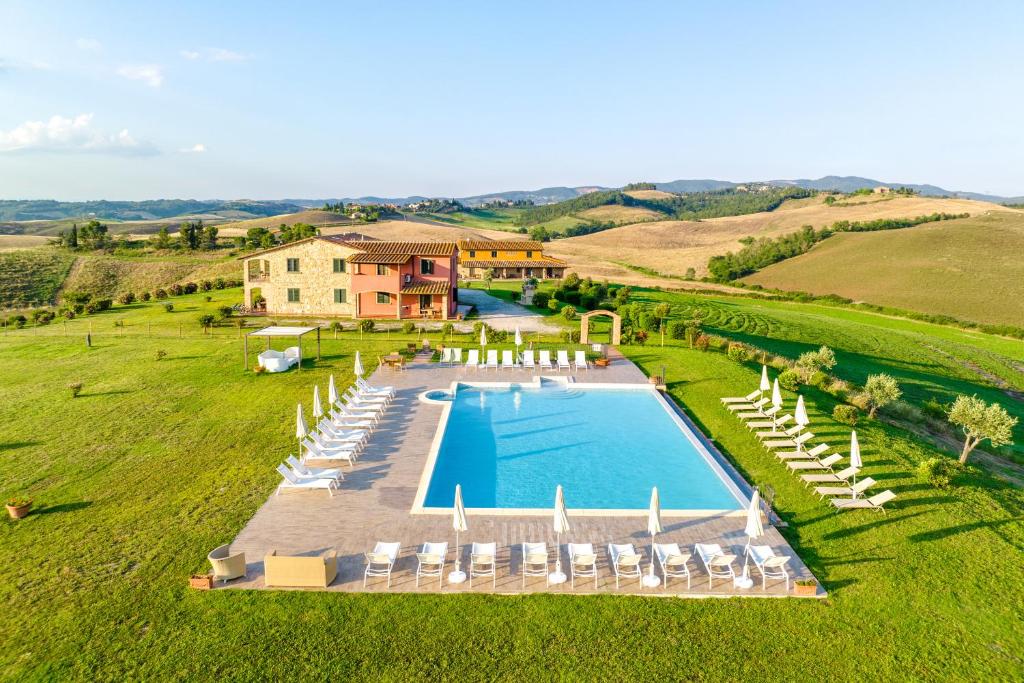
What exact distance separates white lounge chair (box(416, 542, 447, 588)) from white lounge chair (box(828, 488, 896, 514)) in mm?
9812

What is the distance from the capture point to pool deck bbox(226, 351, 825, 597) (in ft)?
34.2

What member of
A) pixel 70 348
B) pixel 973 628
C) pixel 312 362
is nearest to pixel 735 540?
pixel 973 628

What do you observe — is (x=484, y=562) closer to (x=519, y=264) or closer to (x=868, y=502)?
(x=868, y=502)

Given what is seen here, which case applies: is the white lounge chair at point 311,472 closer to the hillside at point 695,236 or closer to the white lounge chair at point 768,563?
the white lounge chair at point 768,563

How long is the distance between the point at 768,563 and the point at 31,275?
71792 millimetres

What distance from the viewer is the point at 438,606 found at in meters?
9.84

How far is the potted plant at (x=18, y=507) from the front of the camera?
12.7 meters

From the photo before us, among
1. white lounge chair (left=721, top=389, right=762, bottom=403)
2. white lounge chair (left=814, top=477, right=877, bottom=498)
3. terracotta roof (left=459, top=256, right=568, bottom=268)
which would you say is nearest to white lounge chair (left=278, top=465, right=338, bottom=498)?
white lounge chair (left=814, top=477, right=877, bottom=498)

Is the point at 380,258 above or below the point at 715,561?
above

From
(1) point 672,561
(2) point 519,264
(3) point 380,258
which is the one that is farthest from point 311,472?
(2) point 519,264

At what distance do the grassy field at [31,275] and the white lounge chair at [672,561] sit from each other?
204ft

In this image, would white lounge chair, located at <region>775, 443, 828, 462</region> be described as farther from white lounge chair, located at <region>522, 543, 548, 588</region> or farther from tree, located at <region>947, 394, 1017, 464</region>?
white lounge chair, located at <region>522, 543, 548, 588</region>

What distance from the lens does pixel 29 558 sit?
36.8 ft

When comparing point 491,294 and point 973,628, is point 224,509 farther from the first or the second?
point 491,294
